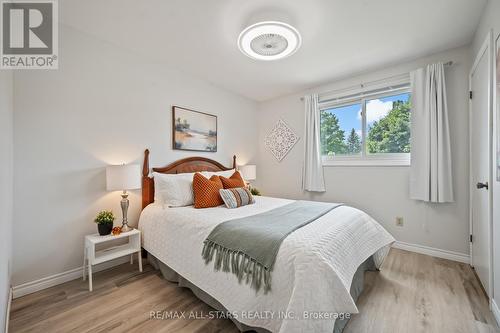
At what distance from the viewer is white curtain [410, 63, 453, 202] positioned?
8.07 ft

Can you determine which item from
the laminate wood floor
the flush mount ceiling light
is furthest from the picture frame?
the flush mount ceiling light

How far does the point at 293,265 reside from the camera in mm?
1227

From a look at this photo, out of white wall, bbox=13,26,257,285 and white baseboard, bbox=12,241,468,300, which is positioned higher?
white wall, bbox=13,26,257,285

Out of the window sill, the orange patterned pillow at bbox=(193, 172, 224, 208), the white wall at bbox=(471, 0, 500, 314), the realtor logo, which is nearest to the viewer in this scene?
the white wall at bbox=(471, 0, 500, 314)

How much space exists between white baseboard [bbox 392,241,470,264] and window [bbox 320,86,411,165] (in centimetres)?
109

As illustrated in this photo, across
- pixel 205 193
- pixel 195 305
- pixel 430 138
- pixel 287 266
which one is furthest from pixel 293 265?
pixel 430 138

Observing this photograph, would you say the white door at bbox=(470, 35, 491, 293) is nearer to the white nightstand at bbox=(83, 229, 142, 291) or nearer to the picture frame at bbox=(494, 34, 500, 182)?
the picture frame at bbox=(494, 34, 500, 182)

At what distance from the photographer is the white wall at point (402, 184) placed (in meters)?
2.44

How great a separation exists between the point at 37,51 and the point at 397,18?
3.42 meters

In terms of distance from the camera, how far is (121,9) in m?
1.87

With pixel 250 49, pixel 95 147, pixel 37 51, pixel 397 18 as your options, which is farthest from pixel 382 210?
pixel 37 51

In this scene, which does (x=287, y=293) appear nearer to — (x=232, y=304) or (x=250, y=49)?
(x=232, y=304)

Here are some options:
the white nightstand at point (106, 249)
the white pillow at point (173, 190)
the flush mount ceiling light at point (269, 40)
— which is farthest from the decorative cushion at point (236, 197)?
the flush mount ceiling light at point (269, 40)

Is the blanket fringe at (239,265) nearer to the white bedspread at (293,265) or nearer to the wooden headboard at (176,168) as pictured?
the white bedspread at (293,265)
